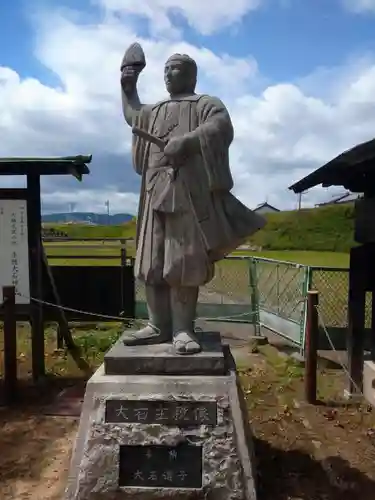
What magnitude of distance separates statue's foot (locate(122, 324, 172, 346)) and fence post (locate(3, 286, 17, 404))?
287 centimetres

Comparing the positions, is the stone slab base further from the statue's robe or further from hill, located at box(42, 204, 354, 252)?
hill, located at box(42, 204, 354, 252)

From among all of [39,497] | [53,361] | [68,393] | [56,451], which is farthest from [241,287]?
[39,497]

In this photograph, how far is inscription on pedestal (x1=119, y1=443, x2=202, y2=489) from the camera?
3.40 meters

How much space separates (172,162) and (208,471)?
2.11 meters

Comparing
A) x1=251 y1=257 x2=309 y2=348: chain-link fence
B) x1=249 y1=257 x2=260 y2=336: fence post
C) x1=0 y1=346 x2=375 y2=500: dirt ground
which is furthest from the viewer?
x1=249 y1=257 x2=260 y2=336: fence post

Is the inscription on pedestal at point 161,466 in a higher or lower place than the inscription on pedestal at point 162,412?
lower

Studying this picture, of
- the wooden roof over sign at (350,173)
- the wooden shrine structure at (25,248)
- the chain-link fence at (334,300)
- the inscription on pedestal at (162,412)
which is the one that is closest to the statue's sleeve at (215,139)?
the inscription on pedestal at (162,412)

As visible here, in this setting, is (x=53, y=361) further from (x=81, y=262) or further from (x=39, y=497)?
(x=81, y=262)

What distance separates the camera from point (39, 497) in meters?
3.93

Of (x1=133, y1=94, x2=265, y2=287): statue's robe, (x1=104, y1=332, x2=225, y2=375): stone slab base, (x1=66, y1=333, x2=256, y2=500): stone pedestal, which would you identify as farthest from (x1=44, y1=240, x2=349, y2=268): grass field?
(x1=66, y1=333, x2=256, y2=500): stone pedestal

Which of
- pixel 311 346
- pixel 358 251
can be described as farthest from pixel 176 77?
pixel 311 346

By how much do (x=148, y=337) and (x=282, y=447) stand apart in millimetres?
1914

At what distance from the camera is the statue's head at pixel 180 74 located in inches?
150

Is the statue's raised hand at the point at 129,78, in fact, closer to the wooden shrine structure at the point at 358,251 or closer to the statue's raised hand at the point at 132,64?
the statue's raised hand at the point at 132,64
